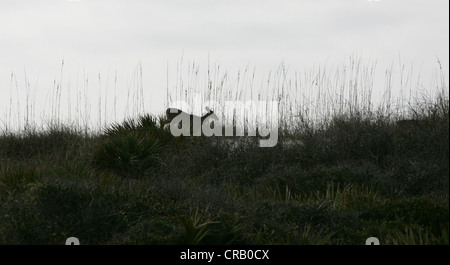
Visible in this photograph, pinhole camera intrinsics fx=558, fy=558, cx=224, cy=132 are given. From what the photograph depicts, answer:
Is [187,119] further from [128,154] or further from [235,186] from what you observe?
[235,186]

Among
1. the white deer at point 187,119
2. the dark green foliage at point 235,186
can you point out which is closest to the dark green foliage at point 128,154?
the dark green foliage at point 235,186

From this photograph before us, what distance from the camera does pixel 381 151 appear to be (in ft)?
28.9

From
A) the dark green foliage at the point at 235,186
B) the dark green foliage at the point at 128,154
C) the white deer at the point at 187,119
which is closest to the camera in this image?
the dark green foliage at the point at 235,186

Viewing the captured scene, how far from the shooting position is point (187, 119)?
33.5 feet

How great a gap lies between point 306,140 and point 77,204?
4419 millimetres

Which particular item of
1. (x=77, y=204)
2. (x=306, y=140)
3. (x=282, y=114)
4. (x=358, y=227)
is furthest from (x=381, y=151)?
(x=77, y=204)

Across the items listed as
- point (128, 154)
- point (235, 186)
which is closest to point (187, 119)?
point (128, 154)

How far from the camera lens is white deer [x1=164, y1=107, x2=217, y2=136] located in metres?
10.0

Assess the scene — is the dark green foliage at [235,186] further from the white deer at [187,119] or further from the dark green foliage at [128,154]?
the white deer at [187,119]

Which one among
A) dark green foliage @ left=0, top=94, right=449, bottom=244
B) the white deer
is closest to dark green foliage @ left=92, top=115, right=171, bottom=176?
dark green foliage @ left=0, top=94, right=449, bottom=244

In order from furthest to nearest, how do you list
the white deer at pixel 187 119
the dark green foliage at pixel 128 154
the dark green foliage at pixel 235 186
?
the white deer at pixel 187 119, the dark green foliage at pixel 128 154, the dark green foliage at pixel 235 186

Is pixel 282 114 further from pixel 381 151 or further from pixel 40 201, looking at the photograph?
pixel 40 201

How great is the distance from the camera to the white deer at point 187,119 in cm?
1000

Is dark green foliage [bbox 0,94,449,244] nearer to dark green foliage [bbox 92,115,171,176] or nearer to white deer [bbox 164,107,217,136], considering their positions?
dark green foliage [bbox 92,115,171,176]
